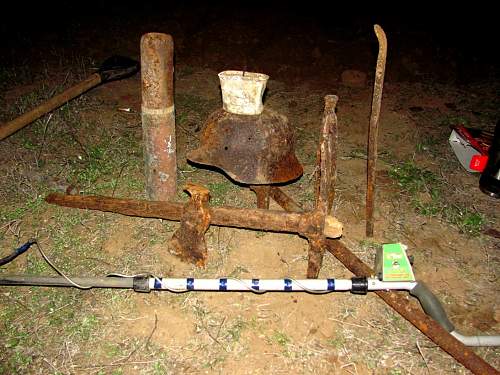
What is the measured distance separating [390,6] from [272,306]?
9.17m

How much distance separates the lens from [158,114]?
2.86 m

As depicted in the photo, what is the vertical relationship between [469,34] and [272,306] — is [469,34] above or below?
above

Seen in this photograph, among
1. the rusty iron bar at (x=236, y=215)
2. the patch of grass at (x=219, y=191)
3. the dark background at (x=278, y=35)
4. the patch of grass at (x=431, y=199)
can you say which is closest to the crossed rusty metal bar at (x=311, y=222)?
the rusty iron bar at (x=236, y=215)

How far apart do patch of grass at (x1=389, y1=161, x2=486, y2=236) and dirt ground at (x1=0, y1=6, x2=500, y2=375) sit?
0.05 feet

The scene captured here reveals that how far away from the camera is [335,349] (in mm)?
2281

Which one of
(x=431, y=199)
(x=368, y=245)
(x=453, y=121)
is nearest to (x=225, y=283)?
(x=368, y=245)

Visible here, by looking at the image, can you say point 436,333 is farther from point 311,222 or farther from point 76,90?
point 76,90

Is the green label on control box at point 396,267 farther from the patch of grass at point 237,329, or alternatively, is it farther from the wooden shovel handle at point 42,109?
the wooden shovel handle at point 42,109

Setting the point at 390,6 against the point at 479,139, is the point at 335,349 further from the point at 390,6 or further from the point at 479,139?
the point at 390,6

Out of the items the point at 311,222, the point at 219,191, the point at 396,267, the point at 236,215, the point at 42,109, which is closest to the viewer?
the point at 396,267

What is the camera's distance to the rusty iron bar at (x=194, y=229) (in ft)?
8.23

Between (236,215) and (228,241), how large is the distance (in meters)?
0.57

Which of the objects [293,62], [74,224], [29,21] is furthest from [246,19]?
[74,224]

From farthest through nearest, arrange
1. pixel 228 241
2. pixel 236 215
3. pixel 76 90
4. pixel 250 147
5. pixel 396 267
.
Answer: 1. pixel 76 90
2. pixel 228 241
3. pixel 250 147
4. pixel 236 215
5. pixel 396 267
